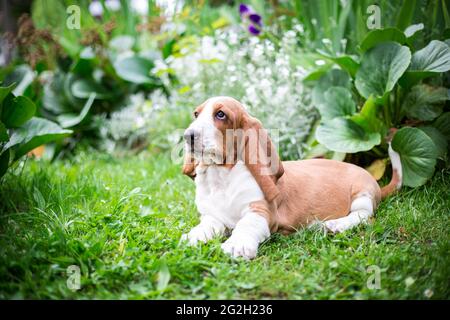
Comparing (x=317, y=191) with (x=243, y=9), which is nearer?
(x=317, y=191)

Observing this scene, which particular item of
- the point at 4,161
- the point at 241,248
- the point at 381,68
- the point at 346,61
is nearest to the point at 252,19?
the point at 346,61

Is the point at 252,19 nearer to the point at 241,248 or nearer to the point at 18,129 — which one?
the point at 18,129

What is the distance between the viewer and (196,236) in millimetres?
2850

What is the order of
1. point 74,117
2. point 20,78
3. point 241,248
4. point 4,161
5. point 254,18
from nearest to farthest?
point 241,248
point 4,161
point 20,78
point 254,18
point 74,117

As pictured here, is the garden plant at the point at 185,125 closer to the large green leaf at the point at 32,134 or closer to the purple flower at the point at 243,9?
the large green leaf at the point at 32,134

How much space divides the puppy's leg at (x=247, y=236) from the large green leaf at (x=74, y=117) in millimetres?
3116

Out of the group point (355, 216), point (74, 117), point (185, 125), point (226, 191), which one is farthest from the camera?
point (74, 117)

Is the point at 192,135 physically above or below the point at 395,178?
above

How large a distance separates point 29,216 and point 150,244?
2.73 feet

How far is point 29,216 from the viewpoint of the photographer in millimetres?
3098

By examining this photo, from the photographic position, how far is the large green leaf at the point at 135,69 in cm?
570

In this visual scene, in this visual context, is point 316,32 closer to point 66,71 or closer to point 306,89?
point 306,89

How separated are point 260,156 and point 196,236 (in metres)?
0.58

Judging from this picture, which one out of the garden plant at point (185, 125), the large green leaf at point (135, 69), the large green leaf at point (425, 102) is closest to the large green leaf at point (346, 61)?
the garden plant at point (185, 125)
